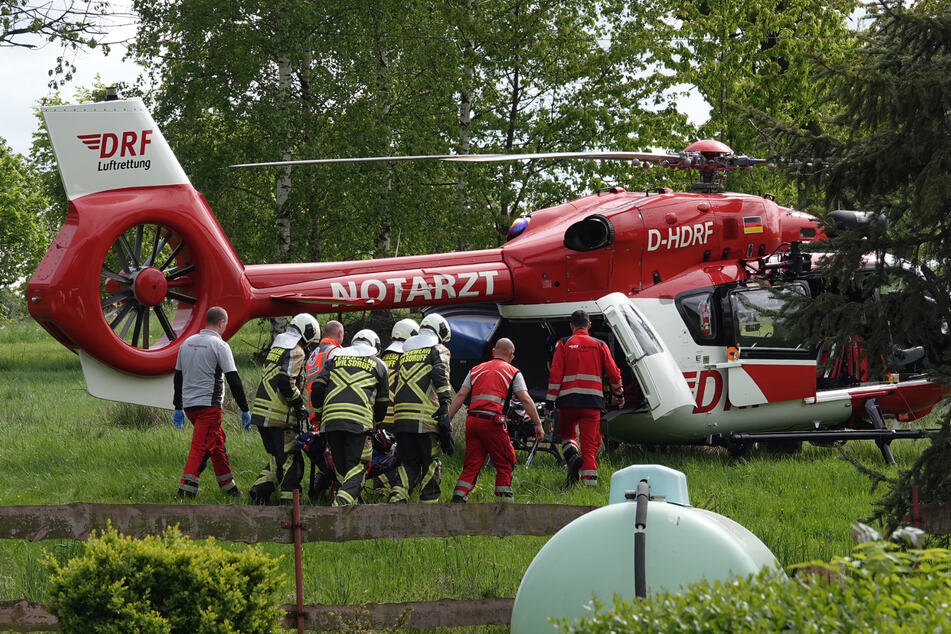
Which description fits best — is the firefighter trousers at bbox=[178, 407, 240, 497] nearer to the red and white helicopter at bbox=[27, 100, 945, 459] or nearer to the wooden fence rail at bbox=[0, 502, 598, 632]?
the red and white helicopter at bbox=[27, 100, 945, 459]

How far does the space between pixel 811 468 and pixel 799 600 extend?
28.7 feet

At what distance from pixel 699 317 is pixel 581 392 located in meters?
2.15

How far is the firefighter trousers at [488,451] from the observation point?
10477mm

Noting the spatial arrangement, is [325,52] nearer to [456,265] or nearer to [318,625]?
[456,265]

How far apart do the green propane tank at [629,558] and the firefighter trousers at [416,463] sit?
490 centimetres

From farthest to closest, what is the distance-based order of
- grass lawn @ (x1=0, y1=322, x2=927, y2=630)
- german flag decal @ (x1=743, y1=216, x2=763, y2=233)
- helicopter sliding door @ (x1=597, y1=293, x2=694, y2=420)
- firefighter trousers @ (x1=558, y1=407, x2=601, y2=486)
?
german flag decal @ (x1=743, y1=216, x2=763, y2=233), helicopter sliding door @ (x1=597, y1=293, x2=694, y2=420), firefighter trousers @ (x1=558, y1=407, x2=601, y2=486), grass lawn @ (x1=0, y1=322, x2=927, y2=630)

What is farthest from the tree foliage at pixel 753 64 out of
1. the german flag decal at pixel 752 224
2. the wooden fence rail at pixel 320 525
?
the wooden fence rail at pixel 320 525

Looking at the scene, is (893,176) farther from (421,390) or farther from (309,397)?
(309,397)

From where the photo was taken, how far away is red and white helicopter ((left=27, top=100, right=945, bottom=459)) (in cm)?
1088

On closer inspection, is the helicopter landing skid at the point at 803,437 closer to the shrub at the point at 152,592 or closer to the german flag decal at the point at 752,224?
the german flag decal at the point at 752,224

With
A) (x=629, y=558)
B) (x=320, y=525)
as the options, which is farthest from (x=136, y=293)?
(x=629, y=558)

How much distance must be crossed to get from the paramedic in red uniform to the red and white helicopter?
2.27ft

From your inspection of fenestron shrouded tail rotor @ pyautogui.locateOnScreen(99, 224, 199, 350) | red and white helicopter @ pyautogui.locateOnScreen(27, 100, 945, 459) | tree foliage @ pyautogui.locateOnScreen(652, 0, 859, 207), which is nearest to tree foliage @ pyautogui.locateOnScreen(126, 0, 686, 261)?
tree foliage @ pyautogui.locateOnScreen(652, 0, 859, 207)

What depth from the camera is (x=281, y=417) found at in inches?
417
